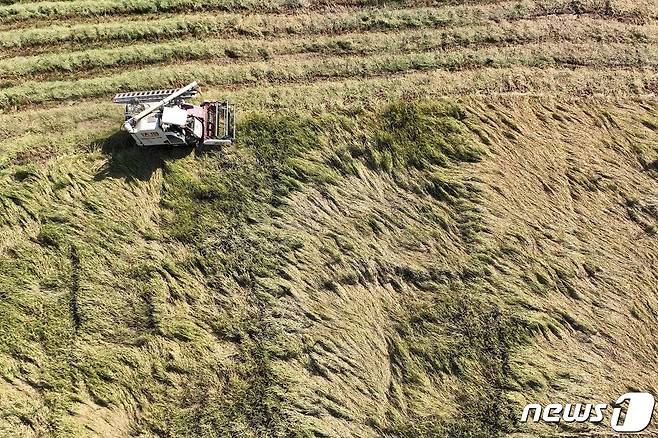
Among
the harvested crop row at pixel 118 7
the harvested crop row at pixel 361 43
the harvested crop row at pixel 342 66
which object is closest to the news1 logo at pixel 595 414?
the harvested crop row at pixel 342 66

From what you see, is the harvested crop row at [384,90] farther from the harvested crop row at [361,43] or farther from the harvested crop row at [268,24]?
the harvested crop row at [268,24]

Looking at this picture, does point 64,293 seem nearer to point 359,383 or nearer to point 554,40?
point 359,383

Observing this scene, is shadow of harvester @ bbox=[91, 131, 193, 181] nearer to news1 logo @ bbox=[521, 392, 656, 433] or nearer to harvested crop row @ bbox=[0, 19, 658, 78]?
harvested crop row @ bbox=[0, 19, 658, 78]

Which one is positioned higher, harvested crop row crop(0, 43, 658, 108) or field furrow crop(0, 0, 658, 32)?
field furrow crop(0, 0, 658, 32)

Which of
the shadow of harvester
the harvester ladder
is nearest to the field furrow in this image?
the harvester ladder

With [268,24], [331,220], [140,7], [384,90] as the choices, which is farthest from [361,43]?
[140,7]
